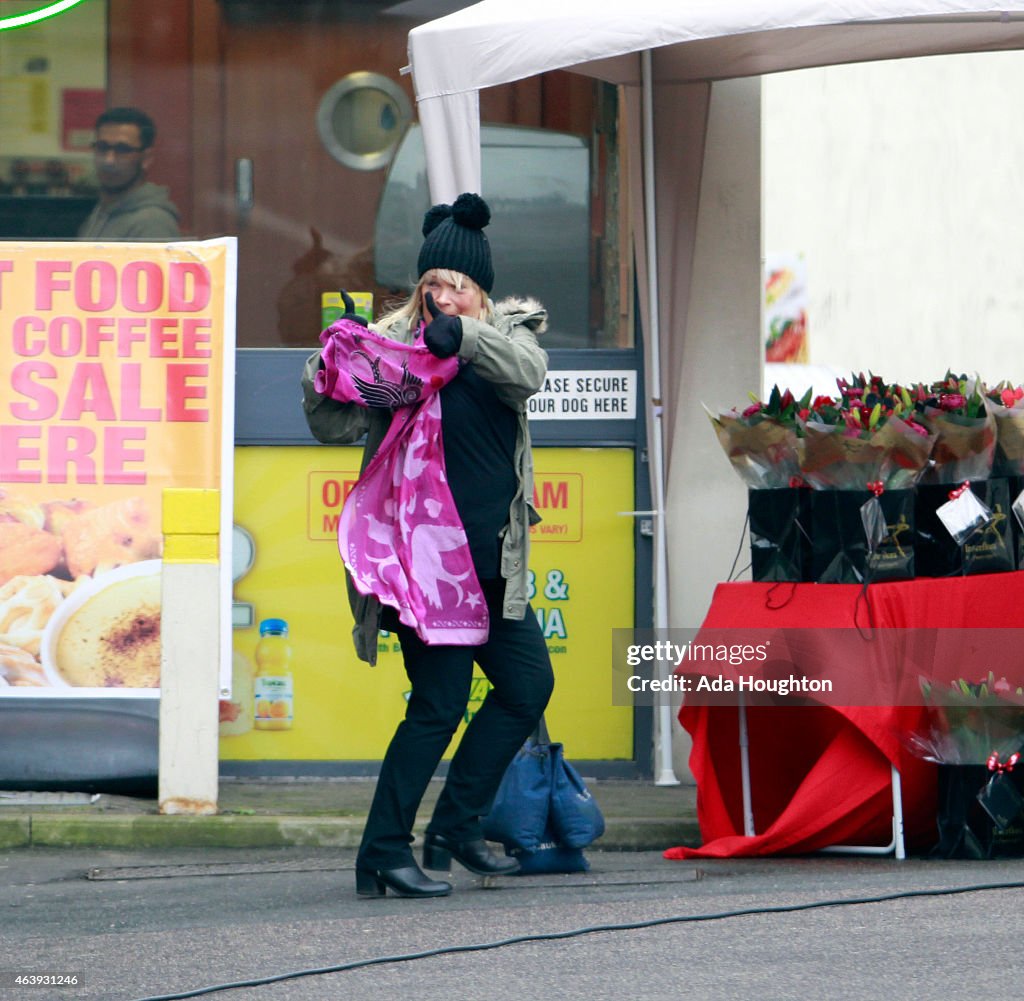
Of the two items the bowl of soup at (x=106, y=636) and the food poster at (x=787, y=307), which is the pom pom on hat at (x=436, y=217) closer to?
the bowl of soup at (x=106, y=636)

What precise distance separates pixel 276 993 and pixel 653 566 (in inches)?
152

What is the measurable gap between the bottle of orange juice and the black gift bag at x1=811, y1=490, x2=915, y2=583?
260 cm

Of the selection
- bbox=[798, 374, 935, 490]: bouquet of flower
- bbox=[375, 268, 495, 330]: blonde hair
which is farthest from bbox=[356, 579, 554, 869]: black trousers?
bbox=[798, 374, 935, 490]: bouquet of flower

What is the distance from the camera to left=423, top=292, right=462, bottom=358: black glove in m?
5.01

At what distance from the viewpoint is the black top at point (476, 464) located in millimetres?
5246

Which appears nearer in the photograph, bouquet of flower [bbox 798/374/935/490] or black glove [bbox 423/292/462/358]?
black glove [bbox 423/292/462/358]

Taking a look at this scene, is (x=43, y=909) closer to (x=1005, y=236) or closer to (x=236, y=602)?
(x=236, y=602)

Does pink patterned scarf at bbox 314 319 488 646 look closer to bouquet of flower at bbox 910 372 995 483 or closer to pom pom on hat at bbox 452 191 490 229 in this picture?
pom pom on hat at bbox 452 191 490 229

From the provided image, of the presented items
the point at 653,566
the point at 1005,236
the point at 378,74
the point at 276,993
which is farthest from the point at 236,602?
the point at 1005,236

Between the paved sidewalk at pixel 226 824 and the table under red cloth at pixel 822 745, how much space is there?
0.40m

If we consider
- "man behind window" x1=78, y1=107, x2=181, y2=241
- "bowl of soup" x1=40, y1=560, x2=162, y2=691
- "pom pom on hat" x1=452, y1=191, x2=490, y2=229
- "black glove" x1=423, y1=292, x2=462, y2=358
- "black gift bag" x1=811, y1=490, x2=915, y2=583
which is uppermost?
"man behind window" x1=78, y1=107, x2=181, y2=241

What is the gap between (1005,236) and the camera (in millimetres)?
12992

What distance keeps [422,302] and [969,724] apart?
2.14 m

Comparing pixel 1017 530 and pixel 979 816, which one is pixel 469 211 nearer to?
pixel 1017 530
